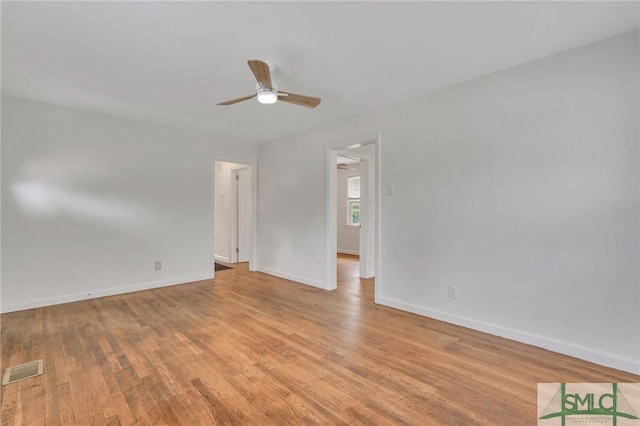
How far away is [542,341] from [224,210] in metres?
6.16

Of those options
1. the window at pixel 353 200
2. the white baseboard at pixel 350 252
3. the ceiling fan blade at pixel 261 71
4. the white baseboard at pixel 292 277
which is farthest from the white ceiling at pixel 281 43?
the white baseboard at pixel 350 252

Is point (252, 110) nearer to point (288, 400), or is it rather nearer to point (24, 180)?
Answer: point (24, 180)

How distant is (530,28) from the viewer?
2.10 meters

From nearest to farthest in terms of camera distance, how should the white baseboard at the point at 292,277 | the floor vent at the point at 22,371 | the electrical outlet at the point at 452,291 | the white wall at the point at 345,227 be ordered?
the floor vent at the point at 22,371 → the electrical outlet at the point at 452,291 → the white baseboard at the point at 292,277 → the white wall at the point at 345,227

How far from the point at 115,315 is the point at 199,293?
41.5 inches

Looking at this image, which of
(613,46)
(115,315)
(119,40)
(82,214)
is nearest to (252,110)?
(119,40)

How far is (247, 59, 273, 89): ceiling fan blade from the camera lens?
2131 millimetres

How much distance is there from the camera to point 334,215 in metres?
4.44

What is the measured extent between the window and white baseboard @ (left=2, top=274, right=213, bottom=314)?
4513 mm

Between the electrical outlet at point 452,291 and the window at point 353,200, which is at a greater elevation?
the window at point 353,200

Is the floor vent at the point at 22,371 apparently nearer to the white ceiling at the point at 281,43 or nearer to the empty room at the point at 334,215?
the empty room at the point at 334,215

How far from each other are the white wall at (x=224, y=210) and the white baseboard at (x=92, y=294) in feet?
6.02

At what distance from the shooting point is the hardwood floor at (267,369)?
1.71 m

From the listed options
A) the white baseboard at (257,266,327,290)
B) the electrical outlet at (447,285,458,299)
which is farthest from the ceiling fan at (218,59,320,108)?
the white baseboard at (257,266,327,290)
